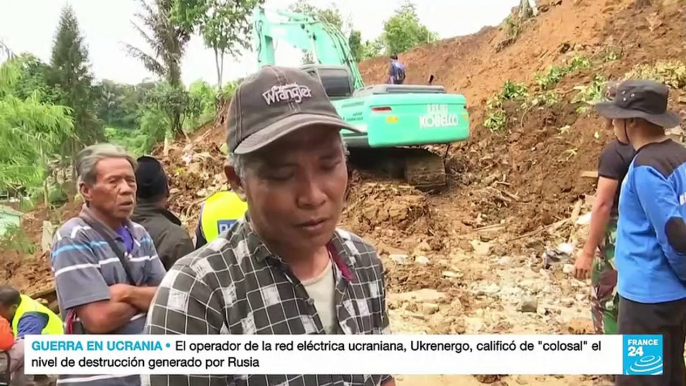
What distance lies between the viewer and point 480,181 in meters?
9.91

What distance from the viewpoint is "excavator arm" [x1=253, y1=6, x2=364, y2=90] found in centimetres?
1061

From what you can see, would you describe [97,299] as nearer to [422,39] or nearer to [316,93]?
[316,93]

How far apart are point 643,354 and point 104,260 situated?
7.06 ft

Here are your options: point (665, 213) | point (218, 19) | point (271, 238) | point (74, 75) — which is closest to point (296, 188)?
point (271, 238)

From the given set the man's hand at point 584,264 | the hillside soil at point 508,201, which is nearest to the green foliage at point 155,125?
the hillside soil at point 508,201

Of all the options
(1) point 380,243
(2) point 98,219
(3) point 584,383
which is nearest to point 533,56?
(1) point 380,243

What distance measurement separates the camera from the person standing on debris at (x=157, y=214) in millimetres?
2670

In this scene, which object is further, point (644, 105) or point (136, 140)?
point (136, 140)

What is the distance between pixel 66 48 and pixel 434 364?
35415mm

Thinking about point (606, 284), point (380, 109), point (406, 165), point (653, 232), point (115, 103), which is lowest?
point (606, 284)

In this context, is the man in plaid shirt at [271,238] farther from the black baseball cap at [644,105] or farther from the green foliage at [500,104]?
the green foliage at [500,104]

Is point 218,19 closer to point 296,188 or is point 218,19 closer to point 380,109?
point 380,109

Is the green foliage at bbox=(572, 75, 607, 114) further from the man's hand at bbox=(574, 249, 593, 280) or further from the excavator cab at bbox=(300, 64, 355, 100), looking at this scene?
the man's hand at bbox=(574, 249, 593, 280)

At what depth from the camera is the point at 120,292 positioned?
204 centimetres
